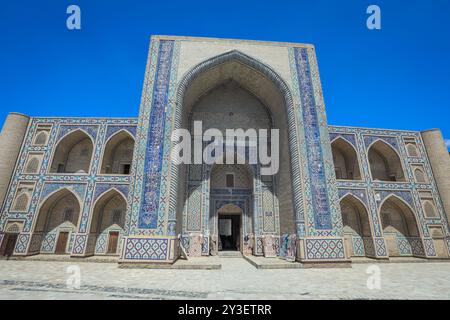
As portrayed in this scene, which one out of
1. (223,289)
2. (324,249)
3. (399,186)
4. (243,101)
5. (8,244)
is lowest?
(223,289)

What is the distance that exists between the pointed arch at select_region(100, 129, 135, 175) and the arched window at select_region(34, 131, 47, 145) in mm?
2882

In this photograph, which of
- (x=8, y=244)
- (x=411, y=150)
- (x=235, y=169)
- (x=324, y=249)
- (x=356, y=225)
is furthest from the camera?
(x=411, y=150)

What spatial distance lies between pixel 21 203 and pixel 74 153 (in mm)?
3208

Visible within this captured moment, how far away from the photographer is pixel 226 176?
11203 millimetres

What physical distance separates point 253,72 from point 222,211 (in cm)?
632

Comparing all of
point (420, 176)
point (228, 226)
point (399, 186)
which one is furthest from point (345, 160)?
point (228, 226)

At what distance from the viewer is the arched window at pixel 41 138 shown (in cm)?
1139

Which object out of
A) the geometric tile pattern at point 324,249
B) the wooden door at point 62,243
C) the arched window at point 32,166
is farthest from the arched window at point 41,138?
the geometric tile pattern at point 324,249

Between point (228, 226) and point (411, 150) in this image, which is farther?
point (228, 226)

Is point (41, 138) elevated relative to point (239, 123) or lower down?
lower down

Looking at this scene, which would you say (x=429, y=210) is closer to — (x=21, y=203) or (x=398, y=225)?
(x=398, y=225)

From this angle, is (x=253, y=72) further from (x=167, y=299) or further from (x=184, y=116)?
(x=167, y=299)

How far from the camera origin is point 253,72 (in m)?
10.4
